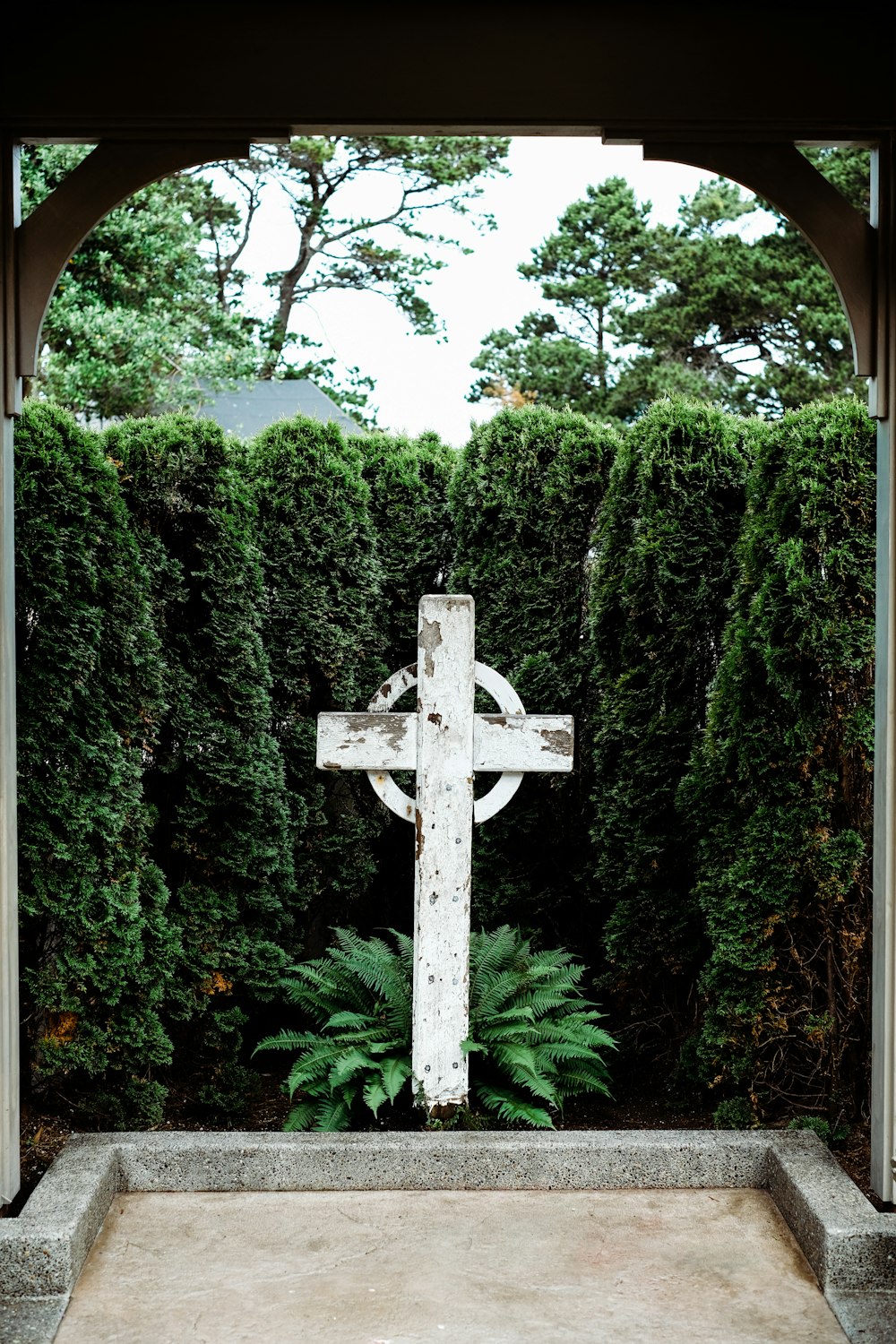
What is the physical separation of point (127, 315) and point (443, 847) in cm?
973

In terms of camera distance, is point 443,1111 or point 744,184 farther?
point 443,1111

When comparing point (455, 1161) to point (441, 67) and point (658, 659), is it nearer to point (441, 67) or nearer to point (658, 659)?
point (658, 659)

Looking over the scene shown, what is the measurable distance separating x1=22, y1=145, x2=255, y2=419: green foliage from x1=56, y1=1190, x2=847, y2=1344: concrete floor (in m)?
9.51

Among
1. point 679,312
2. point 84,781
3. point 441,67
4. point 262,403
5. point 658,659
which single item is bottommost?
point 84,781

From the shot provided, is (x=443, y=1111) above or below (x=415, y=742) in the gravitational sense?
below

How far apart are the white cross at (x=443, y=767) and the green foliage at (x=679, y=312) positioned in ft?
49.5

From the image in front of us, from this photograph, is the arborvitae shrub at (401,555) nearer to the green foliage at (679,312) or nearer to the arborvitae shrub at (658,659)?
the arborvitae shrub at (658,659)

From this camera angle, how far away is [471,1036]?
4055mm

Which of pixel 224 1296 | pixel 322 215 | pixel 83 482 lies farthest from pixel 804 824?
pixel 322 215

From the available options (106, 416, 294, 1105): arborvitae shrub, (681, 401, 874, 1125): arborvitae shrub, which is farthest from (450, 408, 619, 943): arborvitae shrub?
(106, 416, 294, 1105): arborvitae shrub

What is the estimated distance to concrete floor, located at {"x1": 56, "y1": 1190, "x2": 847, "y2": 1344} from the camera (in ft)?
9.42

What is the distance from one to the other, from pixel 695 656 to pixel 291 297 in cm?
1545

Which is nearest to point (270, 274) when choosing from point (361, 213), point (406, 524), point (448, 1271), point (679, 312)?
point (361, 213)

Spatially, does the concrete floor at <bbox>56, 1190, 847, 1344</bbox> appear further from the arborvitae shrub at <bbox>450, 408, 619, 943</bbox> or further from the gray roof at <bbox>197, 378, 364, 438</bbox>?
the gray roof at <bbox>197, 378, 364, 438</bbox>
